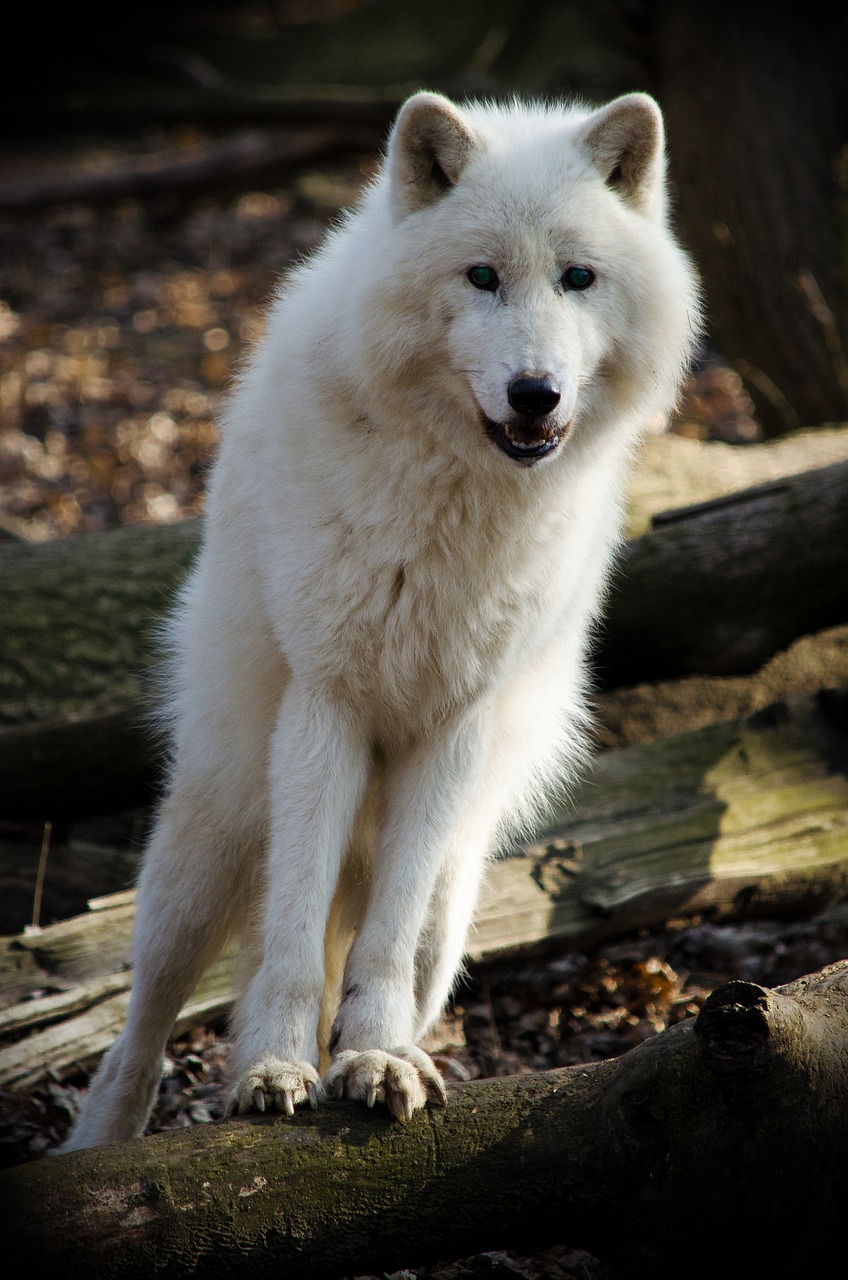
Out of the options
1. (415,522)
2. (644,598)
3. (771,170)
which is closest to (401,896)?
(415,522)

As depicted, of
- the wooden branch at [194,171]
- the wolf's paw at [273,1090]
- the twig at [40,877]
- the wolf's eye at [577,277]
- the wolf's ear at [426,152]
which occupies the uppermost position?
the wooden branch at [194,171]

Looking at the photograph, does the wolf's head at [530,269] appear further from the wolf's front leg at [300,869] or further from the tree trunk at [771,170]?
the tree trunk at [771,170]

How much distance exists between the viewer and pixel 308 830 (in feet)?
10.3

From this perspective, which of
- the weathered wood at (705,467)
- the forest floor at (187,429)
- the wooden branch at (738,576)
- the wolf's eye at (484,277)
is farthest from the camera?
the weathered wood at (705,467)

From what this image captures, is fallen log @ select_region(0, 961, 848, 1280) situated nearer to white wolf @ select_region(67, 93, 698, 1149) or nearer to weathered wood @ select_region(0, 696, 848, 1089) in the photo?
white wolf @ select_region(67, 93, 698, 1149)

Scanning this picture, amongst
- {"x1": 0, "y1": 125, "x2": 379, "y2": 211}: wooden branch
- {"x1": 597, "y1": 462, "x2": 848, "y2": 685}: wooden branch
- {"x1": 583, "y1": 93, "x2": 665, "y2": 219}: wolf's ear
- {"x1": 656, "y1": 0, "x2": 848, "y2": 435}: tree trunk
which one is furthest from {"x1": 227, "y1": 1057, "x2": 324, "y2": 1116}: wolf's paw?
{"x1": 0, "y1": 125, "x2": 379, "y2": 211}: wooden branch

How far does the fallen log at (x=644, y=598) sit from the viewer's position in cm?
500

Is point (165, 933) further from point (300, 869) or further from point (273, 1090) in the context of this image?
point (273, 1090)

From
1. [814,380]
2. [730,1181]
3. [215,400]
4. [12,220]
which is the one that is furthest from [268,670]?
[12,220]

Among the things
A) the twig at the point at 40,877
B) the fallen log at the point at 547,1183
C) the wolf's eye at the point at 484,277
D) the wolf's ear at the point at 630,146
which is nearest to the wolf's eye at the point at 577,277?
the wolf's eye at the point at 484,277

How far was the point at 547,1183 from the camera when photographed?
2.51 meters

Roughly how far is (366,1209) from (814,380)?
21.4 feet

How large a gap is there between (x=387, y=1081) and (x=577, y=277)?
6.72 feet

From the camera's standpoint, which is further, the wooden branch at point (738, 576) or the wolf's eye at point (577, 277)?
the wooden branch at point (738, 576)
